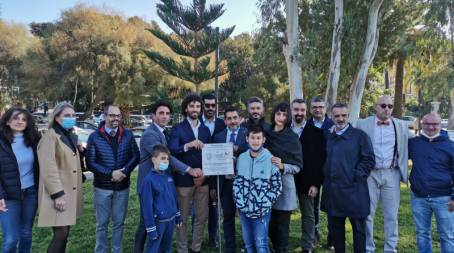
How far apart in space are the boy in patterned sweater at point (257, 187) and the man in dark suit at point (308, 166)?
667 mm

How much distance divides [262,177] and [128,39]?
27.3 m

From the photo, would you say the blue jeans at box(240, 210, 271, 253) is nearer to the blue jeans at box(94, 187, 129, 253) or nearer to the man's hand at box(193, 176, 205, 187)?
the man's hand at box(193, 176, 205, 187)

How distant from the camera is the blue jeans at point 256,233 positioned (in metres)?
4.29

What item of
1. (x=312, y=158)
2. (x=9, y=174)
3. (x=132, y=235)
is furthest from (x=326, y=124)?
(x=9, y=174)

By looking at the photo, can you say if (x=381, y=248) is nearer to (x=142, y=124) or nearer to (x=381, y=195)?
(x=381, y=195)

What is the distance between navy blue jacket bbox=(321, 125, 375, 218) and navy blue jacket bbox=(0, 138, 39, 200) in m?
3.29

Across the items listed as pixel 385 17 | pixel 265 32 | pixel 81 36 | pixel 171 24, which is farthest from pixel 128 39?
pixel 171 24

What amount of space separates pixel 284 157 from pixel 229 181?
2.46 ft

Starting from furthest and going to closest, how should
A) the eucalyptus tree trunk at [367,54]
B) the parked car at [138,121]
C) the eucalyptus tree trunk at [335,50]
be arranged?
1. the parked car at [138,121]
2. the eucalyptus tree trunk at [367,54]
3. the eucalyptus tree trunk at [335,50]

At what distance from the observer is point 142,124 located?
1248 inches

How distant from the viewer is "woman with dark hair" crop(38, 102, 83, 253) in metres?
3.95

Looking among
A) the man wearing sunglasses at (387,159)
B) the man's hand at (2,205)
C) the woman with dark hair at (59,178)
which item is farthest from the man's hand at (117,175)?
the man wearing sunglasses at (387,159)

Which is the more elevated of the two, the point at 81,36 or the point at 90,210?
the point at 81,36

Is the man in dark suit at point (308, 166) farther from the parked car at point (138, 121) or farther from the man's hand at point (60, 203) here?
the parked car at point (138, 121)
